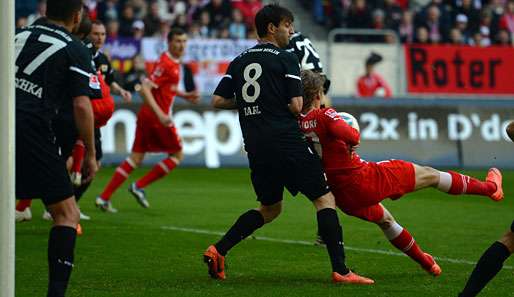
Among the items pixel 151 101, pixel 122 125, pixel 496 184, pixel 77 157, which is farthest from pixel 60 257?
pixel 122 125

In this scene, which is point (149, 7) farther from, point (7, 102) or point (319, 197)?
point (7, 102)

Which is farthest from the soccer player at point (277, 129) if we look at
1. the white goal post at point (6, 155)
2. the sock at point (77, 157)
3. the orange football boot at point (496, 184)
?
the sock at point (77, 157)

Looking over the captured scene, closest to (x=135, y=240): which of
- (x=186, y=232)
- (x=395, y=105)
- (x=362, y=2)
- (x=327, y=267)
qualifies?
(x=186, y=232)

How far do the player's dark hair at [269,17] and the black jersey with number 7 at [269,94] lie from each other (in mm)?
145

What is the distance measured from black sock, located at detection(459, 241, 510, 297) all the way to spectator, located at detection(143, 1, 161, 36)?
778 inches

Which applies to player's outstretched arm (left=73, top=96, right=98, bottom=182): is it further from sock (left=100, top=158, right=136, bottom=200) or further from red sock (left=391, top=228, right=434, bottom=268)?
sock (left=100, top=158, right=136, bottom=200)

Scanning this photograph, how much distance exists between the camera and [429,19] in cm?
2995

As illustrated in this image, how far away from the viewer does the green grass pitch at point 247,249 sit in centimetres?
887

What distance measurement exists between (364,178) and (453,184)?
0.74m

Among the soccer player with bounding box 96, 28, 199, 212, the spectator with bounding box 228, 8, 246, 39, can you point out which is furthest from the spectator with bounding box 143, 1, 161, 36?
the soccer player with bounding box 96, 28, 199, 212

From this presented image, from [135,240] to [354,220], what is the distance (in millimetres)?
3326

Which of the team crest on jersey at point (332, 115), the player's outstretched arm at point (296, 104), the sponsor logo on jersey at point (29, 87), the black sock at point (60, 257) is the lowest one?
the black sock at point (60, 257)

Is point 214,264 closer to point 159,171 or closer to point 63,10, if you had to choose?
point 63,10

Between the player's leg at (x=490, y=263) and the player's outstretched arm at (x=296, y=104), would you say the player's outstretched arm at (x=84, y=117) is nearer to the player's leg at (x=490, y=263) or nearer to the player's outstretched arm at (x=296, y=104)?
the player's outstretched arm at (x=296, y=104)
